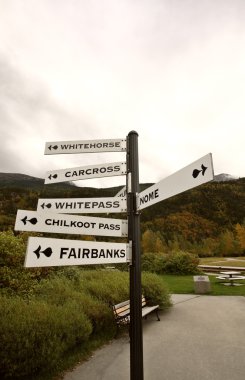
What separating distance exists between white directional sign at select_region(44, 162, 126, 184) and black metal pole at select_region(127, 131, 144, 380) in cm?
16

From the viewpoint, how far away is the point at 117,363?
209 inches

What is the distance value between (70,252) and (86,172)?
106 cm

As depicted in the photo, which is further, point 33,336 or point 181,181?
point 33,336

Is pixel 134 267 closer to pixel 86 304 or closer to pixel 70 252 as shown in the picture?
pixel 70 252

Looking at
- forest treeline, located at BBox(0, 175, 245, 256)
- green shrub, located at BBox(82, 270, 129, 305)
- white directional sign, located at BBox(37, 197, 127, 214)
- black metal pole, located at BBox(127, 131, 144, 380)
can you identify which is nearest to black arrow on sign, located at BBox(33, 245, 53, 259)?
white directional sign, located at BBox(37, 197, 127, 214)

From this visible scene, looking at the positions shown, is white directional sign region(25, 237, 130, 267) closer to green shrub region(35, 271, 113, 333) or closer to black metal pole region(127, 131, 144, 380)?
black metal pole region(127, 131, 144, 380)

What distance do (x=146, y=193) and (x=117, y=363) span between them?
4.01 meters

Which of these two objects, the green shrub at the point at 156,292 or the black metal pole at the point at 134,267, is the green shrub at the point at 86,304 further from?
the black metal pole at the point at 134,267

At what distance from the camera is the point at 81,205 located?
3.25 meters

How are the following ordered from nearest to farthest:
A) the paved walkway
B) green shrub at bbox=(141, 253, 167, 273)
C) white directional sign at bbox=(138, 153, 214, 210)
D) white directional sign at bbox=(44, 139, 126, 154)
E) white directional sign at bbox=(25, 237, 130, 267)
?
1. white directional sign at bbox=(138, 153, 214, 210)
2. white directional sign at bbox=(25, 237, 130, 267)
3. white directional sign at bbox=(44, 139, 126, 154)
4. the paved walkway
5. green shrub at bbox=(141, 253, 167, 273)

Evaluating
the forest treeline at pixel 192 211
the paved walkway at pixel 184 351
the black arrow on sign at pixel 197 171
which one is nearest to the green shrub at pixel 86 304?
the paved walkway at pixel 184 351

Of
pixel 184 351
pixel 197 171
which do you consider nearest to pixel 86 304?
pixel 184 351

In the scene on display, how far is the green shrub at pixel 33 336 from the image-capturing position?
4484mm

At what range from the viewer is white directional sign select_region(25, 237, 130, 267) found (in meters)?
2.56
